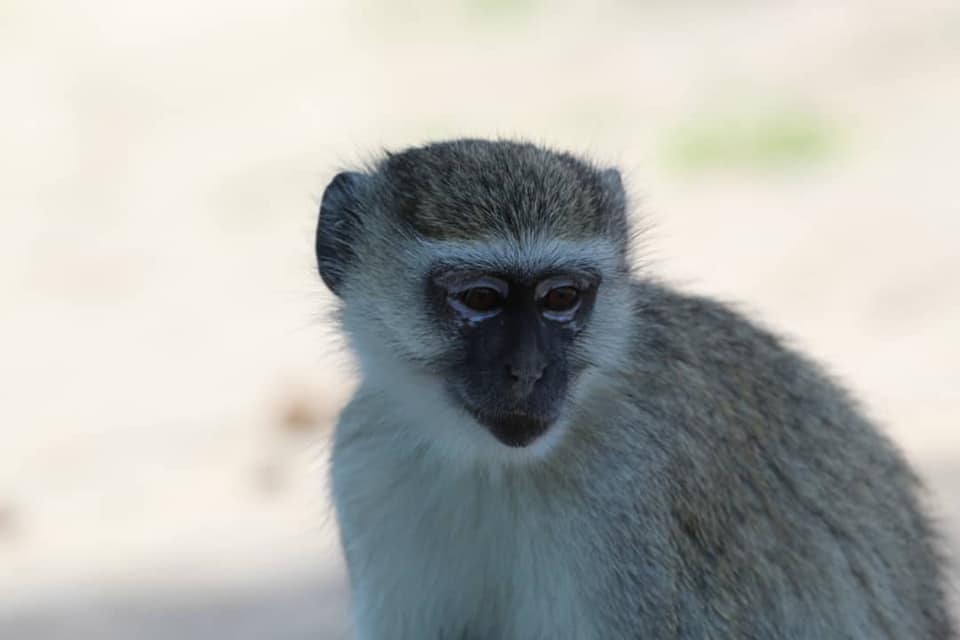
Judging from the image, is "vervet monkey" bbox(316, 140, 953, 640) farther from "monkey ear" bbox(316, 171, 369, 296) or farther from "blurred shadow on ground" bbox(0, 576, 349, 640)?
"blurred shadow on ground" bbox(0, 576, 349, 640)

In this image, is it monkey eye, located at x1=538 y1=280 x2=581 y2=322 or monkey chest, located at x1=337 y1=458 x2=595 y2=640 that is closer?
monkey eye, located at x1=538 y1=280 x2=581 y2=322

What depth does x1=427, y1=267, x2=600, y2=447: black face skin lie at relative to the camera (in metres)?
4.90

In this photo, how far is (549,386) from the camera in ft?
16.1

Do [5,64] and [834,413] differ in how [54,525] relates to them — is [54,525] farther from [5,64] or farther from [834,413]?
[5,64]

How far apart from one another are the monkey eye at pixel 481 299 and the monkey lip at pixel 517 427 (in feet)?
1.01

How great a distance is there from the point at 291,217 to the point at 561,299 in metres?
9.10

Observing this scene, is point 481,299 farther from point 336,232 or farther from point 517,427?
point 336,232

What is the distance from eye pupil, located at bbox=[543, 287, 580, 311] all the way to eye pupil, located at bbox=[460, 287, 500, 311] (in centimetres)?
15

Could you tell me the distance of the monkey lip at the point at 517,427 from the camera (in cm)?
493

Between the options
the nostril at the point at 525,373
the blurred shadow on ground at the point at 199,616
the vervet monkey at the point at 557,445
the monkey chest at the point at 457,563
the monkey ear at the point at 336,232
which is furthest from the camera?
the blurred shadow on ground at the point at 199,616

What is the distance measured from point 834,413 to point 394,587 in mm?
1607

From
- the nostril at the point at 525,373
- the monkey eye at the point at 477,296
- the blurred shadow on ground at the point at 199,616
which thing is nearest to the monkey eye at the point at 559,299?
the monkey eye at the point at 477,296

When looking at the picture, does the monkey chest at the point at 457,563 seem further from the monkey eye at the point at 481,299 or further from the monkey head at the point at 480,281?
the monkey eye at the point at 481,299

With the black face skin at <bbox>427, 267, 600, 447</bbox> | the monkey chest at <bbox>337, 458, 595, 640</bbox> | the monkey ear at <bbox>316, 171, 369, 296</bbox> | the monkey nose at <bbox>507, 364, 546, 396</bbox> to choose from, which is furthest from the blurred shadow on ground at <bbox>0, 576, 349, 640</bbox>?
the monkey nose at <bbox>507, 364, 546, 396</bbox>
